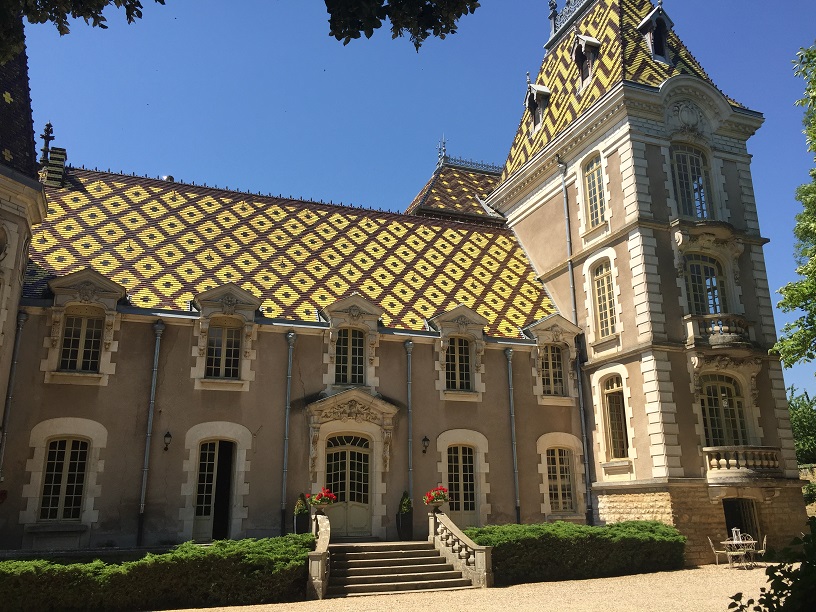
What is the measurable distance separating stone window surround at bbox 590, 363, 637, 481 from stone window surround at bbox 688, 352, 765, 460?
1.59 metres

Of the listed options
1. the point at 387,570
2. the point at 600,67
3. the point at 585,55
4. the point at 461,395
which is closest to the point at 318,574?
the point at 387,570

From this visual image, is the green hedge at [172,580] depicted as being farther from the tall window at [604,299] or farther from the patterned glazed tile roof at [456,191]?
the patterned glazed tile roof at [456,191]

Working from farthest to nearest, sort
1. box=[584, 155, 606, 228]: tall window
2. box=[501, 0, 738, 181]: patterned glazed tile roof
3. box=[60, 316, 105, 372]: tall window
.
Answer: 1. box=[501, 0, 738, 181]: patterned glazed tile roof
2. box=[584, 155, 606, 228]: tall window
3. box=[60, 316, 105, 372]: tall window

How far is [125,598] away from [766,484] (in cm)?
1439

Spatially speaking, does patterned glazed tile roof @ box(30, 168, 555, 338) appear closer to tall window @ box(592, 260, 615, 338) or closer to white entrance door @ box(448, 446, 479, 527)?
tall window @ box(592, 260, 615, 338)

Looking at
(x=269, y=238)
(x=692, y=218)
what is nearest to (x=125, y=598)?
(x=269, y=238)

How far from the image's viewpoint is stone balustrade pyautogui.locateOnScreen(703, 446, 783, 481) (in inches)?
647

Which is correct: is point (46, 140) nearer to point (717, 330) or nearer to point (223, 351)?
point (223, 351)

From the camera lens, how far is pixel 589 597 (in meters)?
11.9

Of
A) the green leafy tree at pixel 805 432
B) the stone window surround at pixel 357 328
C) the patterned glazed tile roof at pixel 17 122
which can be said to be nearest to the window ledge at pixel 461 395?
the stone window surround at pixel 357 328

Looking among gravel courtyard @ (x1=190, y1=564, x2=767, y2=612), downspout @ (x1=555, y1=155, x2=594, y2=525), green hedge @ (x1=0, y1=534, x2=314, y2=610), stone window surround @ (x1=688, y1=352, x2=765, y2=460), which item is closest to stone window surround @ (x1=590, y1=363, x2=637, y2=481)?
downspout @ (x1=555, y1=155, x2=594, y2=525)

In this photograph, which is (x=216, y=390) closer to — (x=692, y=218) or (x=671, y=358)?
(x=671, y=358)

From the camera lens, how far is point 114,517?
14.8 m

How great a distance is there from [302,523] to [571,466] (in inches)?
313
